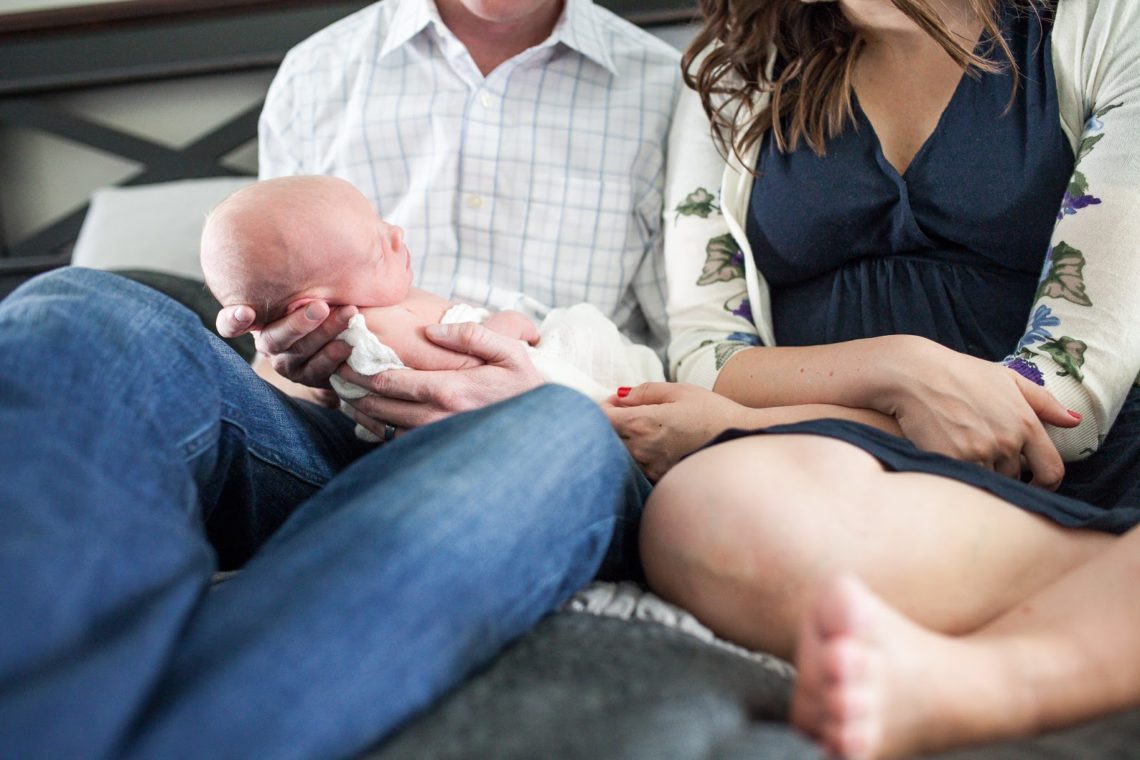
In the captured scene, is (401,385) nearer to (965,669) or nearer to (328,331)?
(328,331)

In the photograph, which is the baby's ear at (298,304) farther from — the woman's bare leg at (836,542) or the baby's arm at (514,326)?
the woman's bare leg at (836,542)

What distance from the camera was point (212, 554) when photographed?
648 mm

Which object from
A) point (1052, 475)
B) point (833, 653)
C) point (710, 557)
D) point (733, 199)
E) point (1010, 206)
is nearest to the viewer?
point (833, 653)

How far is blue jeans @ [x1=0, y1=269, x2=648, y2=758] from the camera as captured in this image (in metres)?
0.51

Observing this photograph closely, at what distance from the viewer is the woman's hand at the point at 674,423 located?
3.18 ft

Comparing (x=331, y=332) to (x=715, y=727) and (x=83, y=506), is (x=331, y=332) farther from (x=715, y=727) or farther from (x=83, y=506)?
(x=715, y=727)

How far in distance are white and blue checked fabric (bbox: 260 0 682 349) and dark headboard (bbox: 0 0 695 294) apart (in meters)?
0.71

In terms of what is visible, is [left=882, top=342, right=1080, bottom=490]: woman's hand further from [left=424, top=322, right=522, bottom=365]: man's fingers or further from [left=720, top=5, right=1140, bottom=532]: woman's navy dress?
[left=424, top=322, right=522, bottom=365]: man's fingers

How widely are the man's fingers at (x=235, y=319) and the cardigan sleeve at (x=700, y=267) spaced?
20.4 inches

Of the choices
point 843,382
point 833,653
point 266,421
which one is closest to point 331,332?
point 266,421

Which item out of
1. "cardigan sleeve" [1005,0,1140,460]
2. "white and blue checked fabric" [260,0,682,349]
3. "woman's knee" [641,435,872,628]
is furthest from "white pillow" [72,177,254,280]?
"cardigan sleeve" [1005,0,1140,460]

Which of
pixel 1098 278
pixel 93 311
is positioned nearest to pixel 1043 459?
pixel 1098 278

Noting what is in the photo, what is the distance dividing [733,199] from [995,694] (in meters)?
0.75

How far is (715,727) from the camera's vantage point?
54 centimetres
